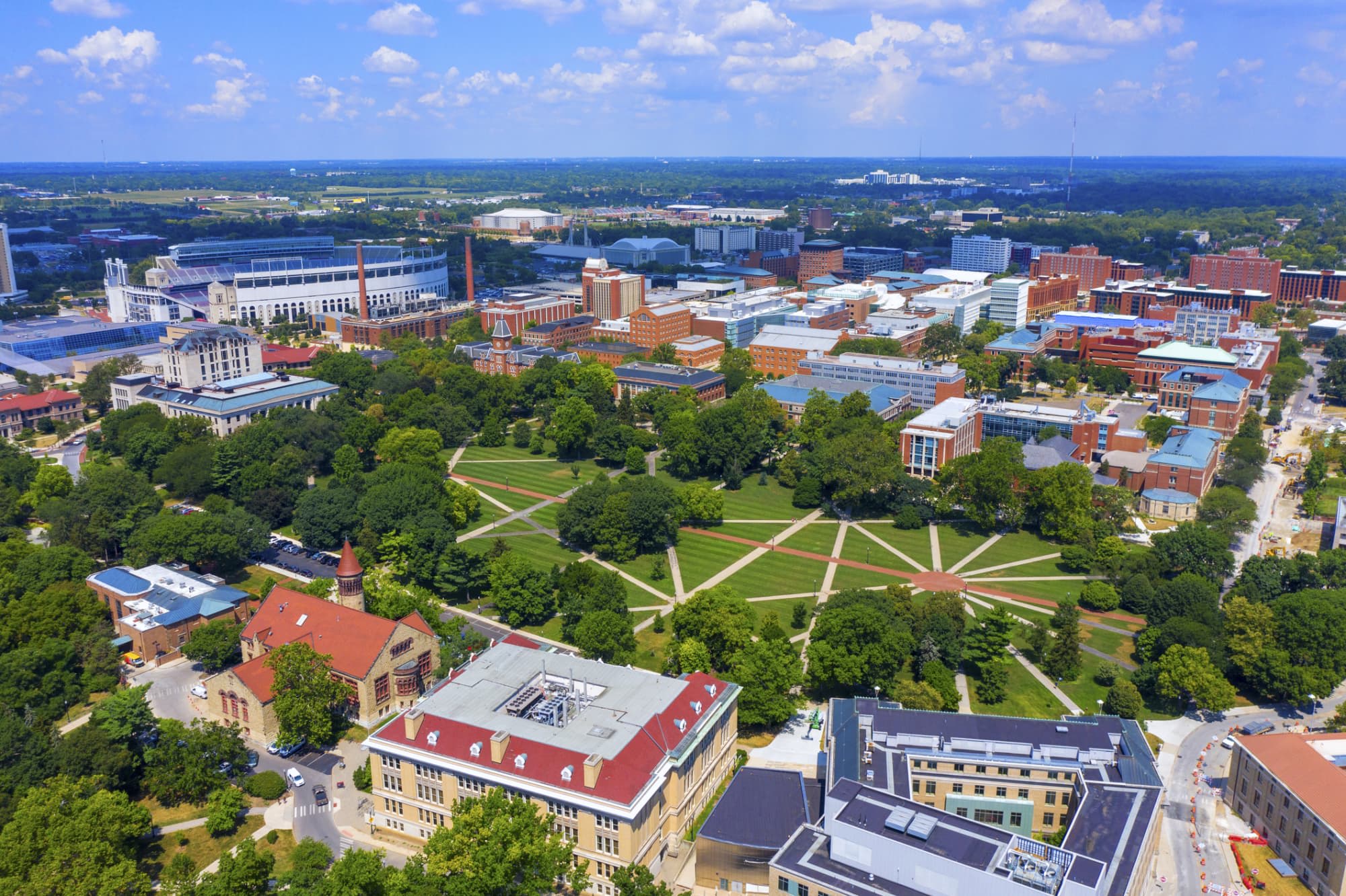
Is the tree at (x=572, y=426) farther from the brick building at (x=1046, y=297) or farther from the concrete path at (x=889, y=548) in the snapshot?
the brick building at (x=1046, y=297)

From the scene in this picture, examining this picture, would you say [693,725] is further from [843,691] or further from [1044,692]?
[1044,692]

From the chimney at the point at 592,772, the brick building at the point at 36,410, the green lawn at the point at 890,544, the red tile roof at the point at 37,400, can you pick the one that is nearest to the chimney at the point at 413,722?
the chimney at the point at 592,772

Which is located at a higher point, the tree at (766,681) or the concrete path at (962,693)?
the tree at (766,681)

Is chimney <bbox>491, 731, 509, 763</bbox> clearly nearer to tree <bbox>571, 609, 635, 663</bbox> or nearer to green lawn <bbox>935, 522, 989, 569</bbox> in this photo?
tree <bbox>571, 609, 635, 663</bbox>

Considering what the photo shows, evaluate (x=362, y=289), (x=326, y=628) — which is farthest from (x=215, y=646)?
(x=362, y=289)

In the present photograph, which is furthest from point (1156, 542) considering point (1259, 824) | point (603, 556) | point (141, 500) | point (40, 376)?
point (40, 376)

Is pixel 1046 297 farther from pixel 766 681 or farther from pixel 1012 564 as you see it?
pixel 766 681

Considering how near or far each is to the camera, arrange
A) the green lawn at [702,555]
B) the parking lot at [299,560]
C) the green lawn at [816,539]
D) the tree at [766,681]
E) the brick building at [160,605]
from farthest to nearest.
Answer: the green lawn at [816,539] → the green lawn at [702,555] → the parking lot at [299,560] → the brick building at [160,605] → the tree at [766,681]
